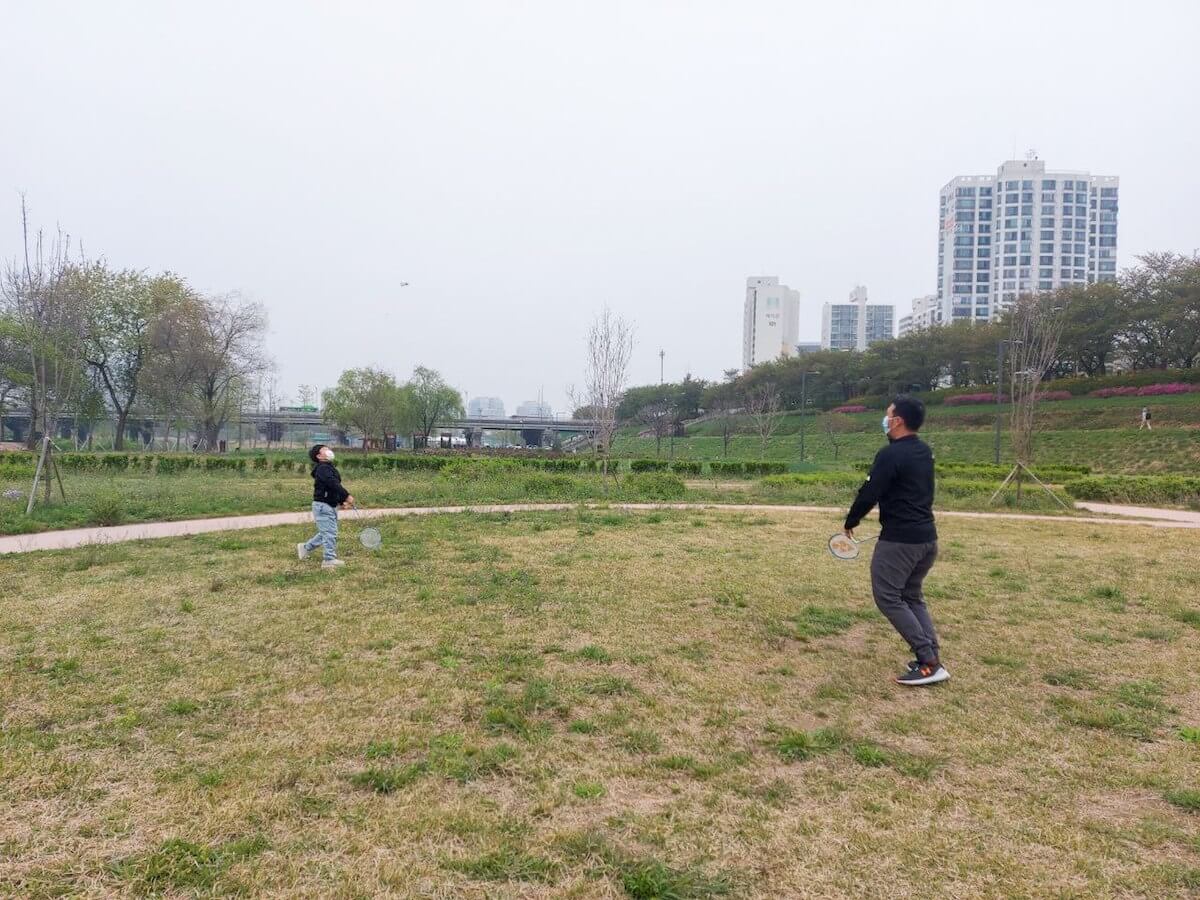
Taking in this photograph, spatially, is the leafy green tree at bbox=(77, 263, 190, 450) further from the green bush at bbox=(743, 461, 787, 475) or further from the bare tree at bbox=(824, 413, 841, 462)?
the bare tree at bbox=(824, 413, 841, 462)

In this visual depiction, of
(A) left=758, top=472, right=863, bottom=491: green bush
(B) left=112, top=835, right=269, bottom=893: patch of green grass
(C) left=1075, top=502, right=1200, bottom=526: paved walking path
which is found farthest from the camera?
(A) left=758, top=472, right=863, bottom=491: green bush

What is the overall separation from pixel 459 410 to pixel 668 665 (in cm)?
5767

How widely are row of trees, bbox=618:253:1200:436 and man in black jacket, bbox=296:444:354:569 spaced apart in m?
34.3

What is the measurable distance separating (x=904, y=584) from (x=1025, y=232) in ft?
422

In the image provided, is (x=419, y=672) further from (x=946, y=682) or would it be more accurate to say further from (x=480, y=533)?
(x=480, y=533)

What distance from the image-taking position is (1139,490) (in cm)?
1741

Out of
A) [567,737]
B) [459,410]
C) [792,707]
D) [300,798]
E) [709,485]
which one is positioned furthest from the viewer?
[459,410]

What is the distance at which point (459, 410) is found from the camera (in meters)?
60.6

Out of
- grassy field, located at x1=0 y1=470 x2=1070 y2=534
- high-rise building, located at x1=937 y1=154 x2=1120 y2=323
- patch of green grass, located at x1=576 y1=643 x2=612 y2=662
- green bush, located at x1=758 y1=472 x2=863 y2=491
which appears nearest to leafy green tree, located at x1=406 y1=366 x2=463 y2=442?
grassy field, located at x1=0 y1=470 x2=1070 y2=534

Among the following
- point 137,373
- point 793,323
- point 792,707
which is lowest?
point 792,707

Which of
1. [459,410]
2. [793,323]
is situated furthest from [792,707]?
[793,323]

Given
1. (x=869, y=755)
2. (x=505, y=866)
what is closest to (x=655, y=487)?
(x=869, y=755)

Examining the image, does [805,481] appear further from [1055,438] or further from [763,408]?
[763,408]

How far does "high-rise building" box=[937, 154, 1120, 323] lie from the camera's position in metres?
109
